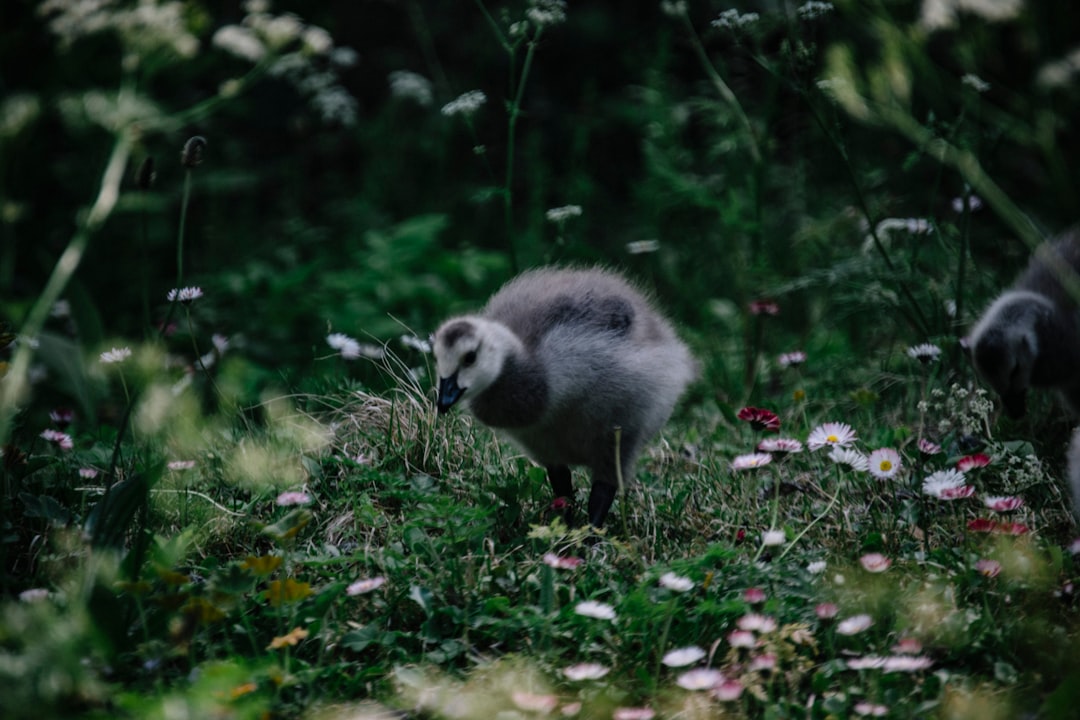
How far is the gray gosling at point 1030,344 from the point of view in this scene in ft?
13.0

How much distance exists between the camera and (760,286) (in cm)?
618

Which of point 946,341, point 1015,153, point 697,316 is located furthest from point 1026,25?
point 1015,153

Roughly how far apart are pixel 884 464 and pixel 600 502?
1.02 m

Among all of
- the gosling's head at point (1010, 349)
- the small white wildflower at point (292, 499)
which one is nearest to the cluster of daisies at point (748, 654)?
the small white wildflower at point (292, 499)

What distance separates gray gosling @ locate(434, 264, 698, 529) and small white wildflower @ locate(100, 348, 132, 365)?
1346 millimetres

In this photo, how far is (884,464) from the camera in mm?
3840

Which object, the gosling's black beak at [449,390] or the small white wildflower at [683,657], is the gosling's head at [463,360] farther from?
the small white wildflower at [683,657]

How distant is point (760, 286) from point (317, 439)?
2.87 meters

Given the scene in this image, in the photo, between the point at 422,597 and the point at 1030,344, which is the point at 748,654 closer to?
the point at 422,597

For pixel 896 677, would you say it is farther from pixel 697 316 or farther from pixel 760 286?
pixel 697 316

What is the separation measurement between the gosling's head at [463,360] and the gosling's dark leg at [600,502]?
24.5 inches

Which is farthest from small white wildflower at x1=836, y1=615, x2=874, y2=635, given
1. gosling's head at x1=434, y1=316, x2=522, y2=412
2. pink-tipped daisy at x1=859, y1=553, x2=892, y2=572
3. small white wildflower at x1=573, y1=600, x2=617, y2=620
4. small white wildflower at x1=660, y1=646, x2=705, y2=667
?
gosling's head at x1=434, y1=316, x2=522, y2=412

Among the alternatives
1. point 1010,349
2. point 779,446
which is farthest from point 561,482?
point 1010,349

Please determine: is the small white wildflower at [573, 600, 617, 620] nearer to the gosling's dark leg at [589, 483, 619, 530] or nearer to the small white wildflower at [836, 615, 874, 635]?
the small white wildflower at [836, 615, 874, 635]
